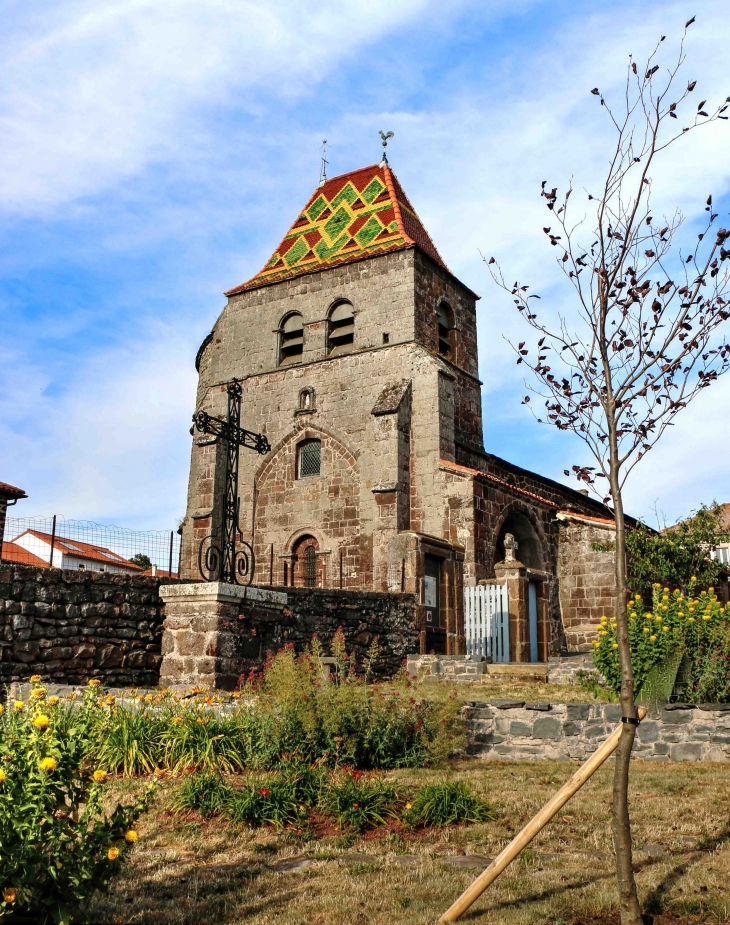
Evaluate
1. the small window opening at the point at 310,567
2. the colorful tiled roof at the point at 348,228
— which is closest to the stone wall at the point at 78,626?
the small window opening at the point at 310,567

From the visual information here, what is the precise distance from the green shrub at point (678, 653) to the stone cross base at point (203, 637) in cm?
467

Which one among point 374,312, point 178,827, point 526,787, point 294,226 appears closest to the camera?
point 178,827

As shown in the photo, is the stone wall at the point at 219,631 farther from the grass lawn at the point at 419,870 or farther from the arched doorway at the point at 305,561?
the arched doorway at the point at 305,561

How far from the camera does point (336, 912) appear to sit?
4.18m

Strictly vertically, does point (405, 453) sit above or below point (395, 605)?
above

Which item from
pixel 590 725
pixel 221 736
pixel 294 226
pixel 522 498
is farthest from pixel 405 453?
pixel 221 736

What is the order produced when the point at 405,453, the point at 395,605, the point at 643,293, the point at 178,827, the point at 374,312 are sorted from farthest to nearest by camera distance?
the point at 374,312
the point at 405,453
the point at 395,605
the point at 178,827
the point at 643,293

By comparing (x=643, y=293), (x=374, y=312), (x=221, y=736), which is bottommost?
(x=221, y=736)

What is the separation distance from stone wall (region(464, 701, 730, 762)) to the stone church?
325 inches

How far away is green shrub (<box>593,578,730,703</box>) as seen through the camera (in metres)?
9.70

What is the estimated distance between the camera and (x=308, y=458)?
21609 mm

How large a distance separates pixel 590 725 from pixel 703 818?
8.66ft

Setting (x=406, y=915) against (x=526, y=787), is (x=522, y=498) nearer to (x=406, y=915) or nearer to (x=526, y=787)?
(x=526, y=787)

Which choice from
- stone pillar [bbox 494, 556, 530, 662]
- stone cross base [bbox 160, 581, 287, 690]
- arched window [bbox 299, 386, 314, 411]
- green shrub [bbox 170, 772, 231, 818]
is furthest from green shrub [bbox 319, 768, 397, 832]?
arched window [bbox 299, 386, 314, 411]
